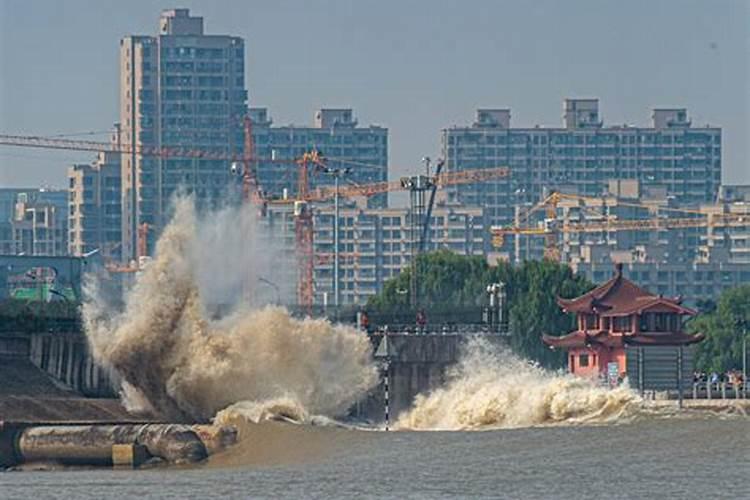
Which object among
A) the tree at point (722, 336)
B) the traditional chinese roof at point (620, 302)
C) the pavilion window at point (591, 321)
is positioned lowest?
the tree at point (722, 336)

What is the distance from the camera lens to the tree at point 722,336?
16512cm

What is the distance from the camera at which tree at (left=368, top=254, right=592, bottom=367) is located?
145m

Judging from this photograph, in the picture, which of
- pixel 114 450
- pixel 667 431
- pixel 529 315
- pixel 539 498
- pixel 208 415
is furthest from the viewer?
pixel 529 315

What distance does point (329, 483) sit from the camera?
73562 mm

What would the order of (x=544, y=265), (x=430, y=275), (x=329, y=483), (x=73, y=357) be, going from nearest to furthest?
1. (x=329, y=483)
2. (x=73, y=357)
3. (x=544, y=265)
4. (x=430, y=275)

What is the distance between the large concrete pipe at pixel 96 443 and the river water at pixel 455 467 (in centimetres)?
106

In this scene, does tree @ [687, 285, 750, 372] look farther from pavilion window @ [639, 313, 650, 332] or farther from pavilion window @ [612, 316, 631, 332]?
pavilion window @ [639, 313, 650, 332]

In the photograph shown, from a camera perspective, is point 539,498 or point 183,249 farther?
point 183,249

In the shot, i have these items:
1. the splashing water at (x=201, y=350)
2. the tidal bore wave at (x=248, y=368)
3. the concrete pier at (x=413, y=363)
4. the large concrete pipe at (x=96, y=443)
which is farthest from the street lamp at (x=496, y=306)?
the large concrete pipe at (x=96, y=443)

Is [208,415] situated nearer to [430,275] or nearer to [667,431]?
[667,431]

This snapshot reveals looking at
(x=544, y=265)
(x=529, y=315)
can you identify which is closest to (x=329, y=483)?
(x=529, y=315)

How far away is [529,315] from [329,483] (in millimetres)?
79069

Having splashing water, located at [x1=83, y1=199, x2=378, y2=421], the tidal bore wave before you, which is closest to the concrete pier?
the tidal bore wave

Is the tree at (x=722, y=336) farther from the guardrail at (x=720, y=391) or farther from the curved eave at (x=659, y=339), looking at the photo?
the guardrail at (x=720, y=391)
